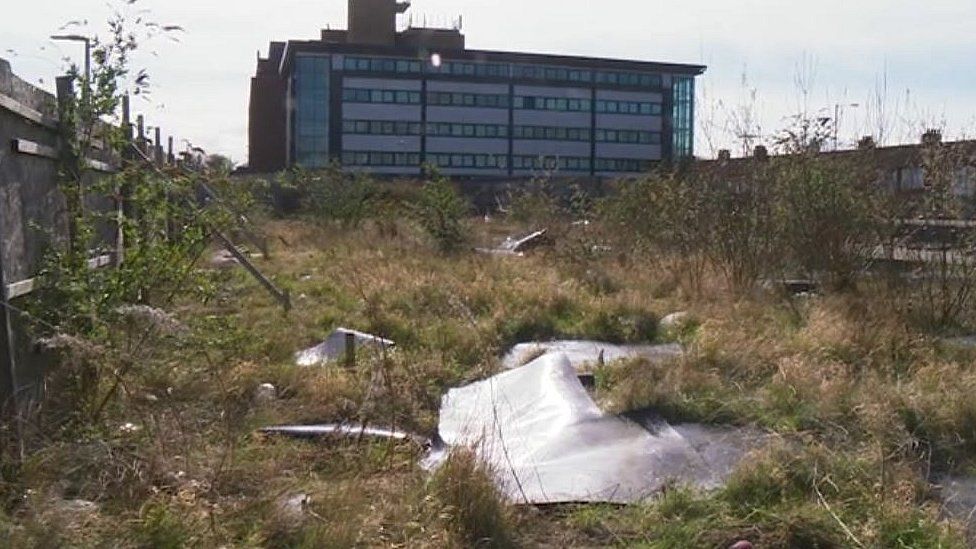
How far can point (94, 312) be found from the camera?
524cm

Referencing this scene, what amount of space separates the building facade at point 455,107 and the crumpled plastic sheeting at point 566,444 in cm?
5532

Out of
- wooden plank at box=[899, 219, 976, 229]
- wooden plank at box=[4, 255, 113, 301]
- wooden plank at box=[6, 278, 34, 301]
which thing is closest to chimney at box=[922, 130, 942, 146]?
wooden plank at box=[899, 219, 976, 229]

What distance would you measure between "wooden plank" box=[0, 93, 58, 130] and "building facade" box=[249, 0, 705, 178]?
2201 inches

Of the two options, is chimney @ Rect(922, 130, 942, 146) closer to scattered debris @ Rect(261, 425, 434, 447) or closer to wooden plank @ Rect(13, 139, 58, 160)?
scattered debris @ Rect(261, 425, 434, 447)

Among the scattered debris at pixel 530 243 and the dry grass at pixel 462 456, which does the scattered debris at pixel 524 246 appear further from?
the dry grass at pixel 462 456

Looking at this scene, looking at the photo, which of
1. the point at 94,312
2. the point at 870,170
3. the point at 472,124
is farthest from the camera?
the point at 472,124

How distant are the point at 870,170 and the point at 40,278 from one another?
28.1ft

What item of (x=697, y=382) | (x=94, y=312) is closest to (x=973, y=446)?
(x=697, y=382)

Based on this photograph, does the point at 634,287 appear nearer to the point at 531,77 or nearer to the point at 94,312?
the point at 94,312

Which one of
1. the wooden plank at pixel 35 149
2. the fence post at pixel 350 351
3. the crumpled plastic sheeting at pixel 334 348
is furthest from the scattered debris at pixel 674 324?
the wooden plank at pixel 35 149

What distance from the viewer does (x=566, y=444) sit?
18.6 ft

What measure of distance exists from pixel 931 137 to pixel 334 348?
18.9ft

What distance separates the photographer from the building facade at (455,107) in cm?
6291

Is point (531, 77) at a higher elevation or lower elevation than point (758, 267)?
higher
